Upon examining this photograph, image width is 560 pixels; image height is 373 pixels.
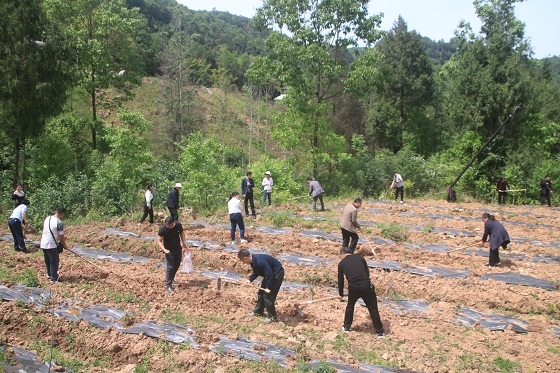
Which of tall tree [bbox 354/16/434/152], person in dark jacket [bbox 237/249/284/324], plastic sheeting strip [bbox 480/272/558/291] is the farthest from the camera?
tall tree [bbox 354/16/434/152]

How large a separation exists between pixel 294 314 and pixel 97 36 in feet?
63.3

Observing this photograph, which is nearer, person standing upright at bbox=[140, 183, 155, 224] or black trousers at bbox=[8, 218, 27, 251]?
black trousers at bbox=[8, 218, 27, 251]

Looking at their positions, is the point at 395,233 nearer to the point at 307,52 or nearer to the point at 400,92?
the point at 307,52

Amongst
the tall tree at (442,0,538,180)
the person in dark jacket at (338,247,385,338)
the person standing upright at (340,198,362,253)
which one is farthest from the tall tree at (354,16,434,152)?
the person in dark jacket at (338,247,385,338)

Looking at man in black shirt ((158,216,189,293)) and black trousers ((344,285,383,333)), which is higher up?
man in black shirt ((158,216,189,293))

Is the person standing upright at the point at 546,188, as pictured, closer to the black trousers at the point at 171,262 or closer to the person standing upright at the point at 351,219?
the person standing upright at the point at 351,219

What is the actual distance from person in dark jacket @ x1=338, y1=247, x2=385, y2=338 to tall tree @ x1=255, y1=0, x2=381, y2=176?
1380 cm

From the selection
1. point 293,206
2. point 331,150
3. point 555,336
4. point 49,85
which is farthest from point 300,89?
point 555,336

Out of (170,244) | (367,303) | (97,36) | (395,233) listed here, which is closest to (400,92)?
(97,36)

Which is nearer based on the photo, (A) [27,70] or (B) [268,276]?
(B) [268,276]

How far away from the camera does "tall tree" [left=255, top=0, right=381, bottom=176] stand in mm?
20391

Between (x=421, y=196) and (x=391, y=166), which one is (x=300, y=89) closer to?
(x=391, y=166)

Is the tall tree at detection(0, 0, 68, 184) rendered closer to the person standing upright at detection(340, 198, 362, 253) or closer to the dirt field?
the dirt field

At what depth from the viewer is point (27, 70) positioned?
16703mm
